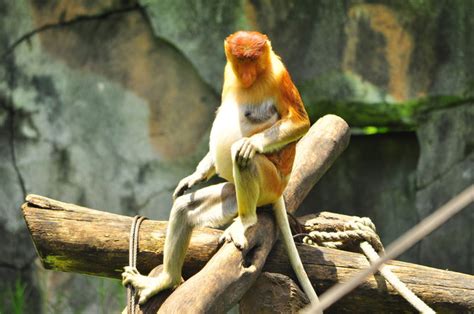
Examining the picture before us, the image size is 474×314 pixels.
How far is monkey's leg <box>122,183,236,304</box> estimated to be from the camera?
3.19 metres

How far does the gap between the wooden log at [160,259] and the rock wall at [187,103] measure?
116 inches

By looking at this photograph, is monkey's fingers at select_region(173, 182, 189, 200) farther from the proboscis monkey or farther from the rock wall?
the rock wall

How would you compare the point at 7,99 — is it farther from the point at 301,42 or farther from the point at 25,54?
the point at 301,42

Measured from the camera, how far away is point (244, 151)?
3.42 metres

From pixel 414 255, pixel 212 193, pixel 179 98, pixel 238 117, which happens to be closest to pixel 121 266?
pixel 212 193

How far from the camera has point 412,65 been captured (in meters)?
6.29

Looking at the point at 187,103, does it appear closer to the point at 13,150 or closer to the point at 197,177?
the point at 13,150

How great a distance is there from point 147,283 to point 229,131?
0.85 metres

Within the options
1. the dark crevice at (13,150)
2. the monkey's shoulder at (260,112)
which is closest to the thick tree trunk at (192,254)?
the monkey's shoulder at (260,112)

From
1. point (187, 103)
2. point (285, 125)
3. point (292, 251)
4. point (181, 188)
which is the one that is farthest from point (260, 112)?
point (187, 103)

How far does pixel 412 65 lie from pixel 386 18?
431 millimetres

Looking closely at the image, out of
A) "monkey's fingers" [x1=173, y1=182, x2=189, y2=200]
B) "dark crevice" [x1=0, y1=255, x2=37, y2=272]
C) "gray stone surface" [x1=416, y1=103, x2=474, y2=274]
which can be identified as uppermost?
"monkey's fingers" [x1=173, y1=182, x2=189, y2=200]

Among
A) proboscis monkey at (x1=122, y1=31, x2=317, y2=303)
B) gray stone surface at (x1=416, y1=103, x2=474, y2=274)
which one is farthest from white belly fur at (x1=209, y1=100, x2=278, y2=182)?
gray stone surface at (x1=416, y1=103, x2=474, y2=274)

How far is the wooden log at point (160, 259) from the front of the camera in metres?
3.39
